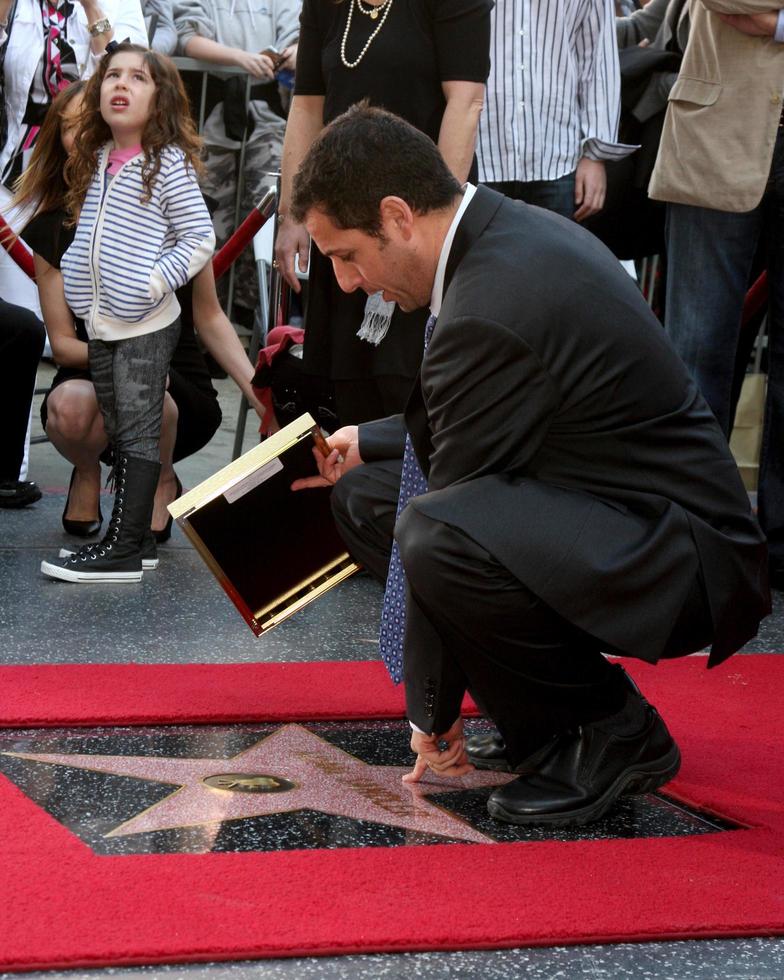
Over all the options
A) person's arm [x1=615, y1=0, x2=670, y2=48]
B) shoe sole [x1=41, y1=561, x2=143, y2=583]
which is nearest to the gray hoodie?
person's arm [x1=615, y1=0, x2=670, y2=48]

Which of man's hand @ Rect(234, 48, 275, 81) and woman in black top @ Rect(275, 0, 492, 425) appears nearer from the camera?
woman in black top @ Rect(275, 0, 492, 425)

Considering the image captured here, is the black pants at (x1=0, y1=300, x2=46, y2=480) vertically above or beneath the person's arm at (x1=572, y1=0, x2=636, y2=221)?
beneath

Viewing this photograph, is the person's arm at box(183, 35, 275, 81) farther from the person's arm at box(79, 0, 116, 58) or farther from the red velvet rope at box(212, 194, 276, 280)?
the person's arm at box(79, 0, 116, 58)

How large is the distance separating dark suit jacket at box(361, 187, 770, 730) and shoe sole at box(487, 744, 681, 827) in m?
0.19

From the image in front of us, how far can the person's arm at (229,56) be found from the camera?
6332mm

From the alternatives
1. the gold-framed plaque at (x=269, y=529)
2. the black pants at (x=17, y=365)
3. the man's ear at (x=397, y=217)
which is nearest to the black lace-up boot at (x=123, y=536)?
the black pants at (x=17, y=365)

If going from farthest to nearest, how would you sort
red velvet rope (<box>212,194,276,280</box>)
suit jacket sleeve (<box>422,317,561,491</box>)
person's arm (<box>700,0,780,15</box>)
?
red velvet rope (<box>212,194,276,280</box>) → person's arm (<box>700,0,780,15</box>) → suit jacket sleeve (<box>422,317,561,491</box>)

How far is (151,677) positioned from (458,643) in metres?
0.97

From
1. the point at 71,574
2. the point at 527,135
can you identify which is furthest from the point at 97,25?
the point at 71,574

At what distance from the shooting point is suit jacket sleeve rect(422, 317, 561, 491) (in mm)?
2324

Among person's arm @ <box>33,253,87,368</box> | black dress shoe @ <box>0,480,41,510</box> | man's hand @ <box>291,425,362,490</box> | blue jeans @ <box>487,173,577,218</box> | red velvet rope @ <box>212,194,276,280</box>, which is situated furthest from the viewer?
red velvet rope @ <box>212,194,276,280</box>

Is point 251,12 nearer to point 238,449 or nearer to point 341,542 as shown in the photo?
point 238,449

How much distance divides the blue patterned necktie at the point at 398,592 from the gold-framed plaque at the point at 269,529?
19cm

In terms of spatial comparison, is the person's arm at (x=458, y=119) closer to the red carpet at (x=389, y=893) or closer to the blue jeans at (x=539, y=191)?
the blue jeans at (x=539, y=191)
